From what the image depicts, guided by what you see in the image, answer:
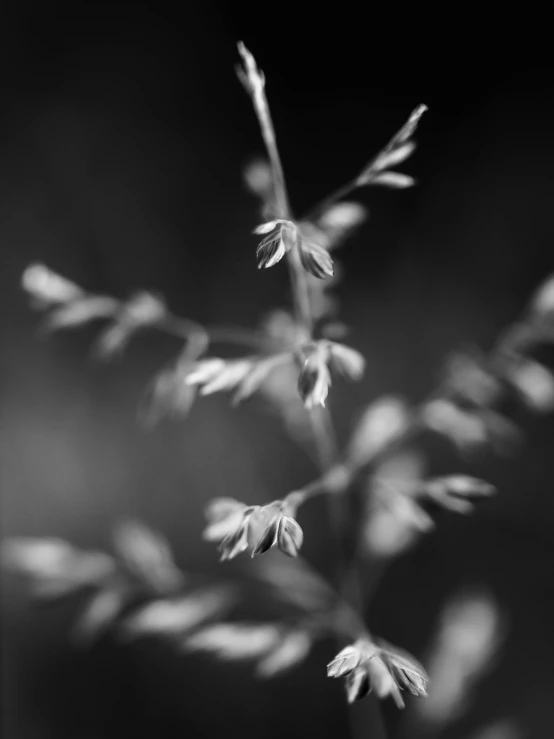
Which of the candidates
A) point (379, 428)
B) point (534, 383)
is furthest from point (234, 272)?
point (534, 383)

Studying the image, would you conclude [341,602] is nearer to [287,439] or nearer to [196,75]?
[287,439]

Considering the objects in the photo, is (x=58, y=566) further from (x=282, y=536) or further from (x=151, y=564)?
(x=282, y=536)

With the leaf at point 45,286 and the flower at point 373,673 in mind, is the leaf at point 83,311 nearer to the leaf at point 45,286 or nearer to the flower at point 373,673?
the leaf at point 45,286

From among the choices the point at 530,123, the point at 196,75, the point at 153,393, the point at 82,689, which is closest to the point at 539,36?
the point at 530,123

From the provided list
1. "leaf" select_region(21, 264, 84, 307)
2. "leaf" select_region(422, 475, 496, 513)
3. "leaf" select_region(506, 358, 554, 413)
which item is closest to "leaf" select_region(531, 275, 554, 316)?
"leaf" select_region(506, 358, 554, 413)

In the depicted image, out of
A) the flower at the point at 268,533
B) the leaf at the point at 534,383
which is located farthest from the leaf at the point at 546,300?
the flower at the point at 268,533

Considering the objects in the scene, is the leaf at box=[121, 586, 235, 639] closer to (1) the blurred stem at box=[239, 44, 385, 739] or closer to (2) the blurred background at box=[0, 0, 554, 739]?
(1) the blurred stem at box=[239, 44, 385, 739]

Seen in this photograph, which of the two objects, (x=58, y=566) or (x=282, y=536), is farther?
(x=58, y=566)
